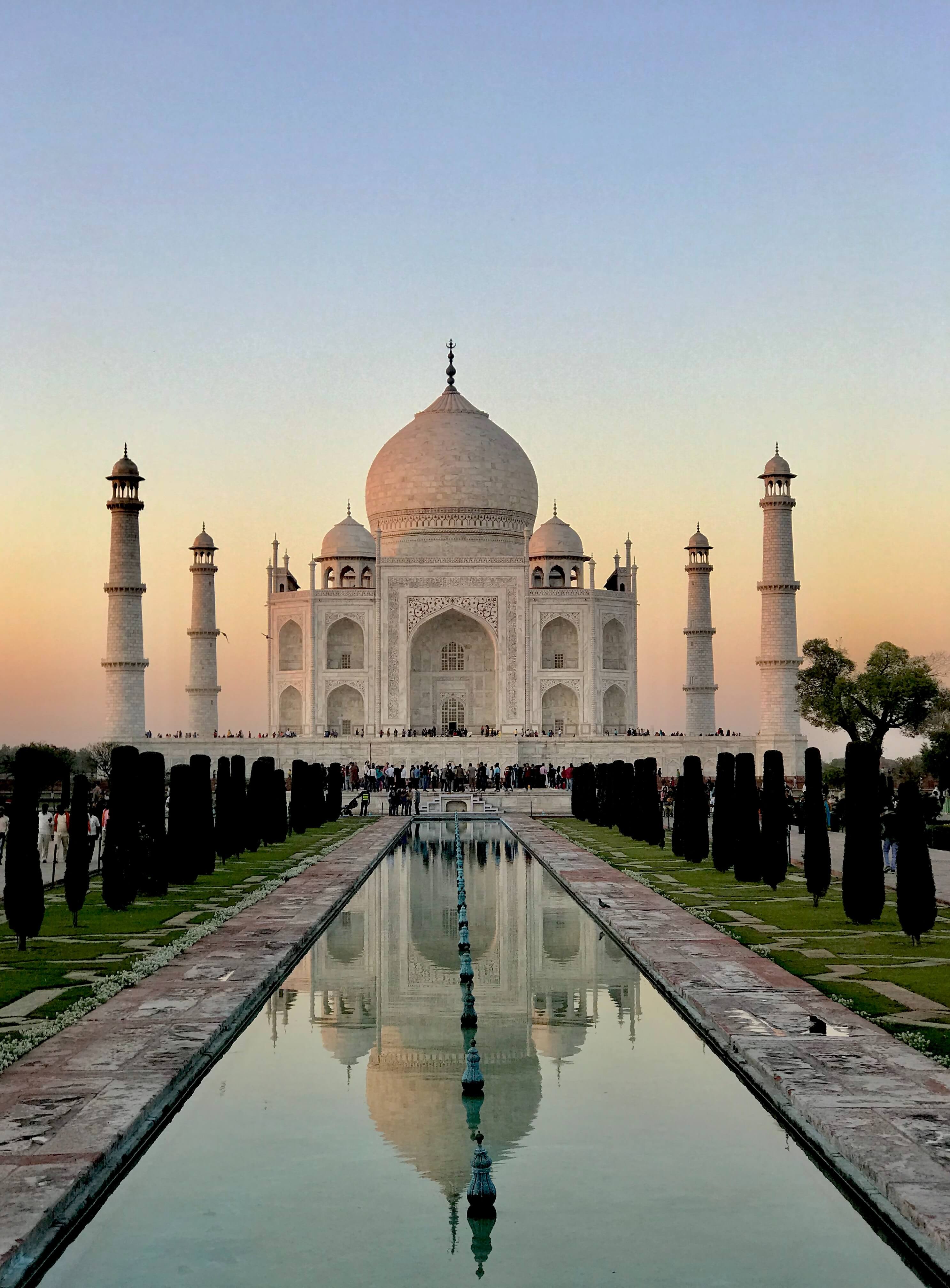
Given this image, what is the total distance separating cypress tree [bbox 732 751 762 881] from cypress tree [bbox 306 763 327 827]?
32.3ft

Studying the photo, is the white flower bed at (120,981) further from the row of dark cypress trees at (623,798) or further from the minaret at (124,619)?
the minaret at (124,619)

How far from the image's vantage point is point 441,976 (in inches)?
353

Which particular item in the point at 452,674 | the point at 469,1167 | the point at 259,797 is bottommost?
the point at 469,1167

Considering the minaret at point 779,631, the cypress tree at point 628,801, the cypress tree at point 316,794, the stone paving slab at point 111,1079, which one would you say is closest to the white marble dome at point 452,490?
the minaret at point 779,631

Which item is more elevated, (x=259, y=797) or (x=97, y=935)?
(x=259, y=797)

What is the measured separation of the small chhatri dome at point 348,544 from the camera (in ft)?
132

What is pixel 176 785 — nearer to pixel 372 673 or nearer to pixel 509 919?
pixel 509 919

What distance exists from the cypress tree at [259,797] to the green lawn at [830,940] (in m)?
5.09

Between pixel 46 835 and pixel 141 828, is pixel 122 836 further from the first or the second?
pixel 46 835

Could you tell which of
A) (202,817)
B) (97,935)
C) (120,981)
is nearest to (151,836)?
(202,817)

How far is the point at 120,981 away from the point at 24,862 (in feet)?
5.60

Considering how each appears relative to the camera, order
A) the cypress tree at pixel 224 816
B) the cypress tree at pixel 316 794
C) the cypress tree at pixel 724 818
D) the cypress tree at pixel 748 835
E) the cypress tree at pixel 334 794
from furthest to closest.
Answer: the cypress tree at pixel 334 794
the cypress tree at pixel 316 794
the cypress tree at pixel 224 816
the cypress tree at pixel 724 818
the cypress tree at pixel 748 835

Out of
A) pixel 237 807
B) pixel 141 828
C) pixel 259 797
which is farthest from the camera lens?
pixel 259 797

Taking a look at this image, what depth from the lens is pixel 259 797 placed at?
19344mm
